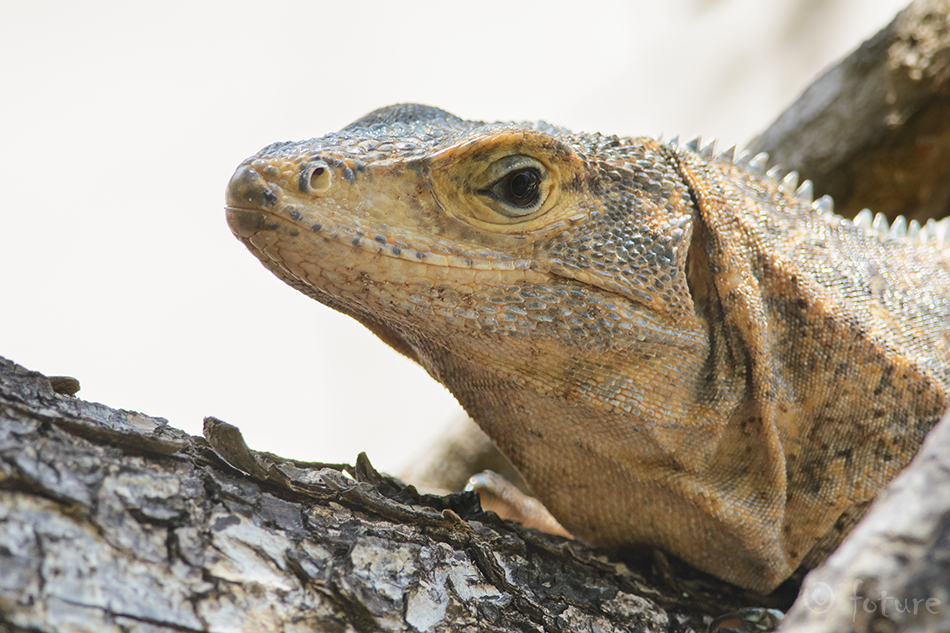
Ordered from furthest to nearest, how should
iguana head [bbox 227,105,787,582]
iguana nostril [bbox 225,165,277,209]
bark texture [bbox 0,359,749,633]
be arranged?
1. iguana head [bbox 227,105,787,582]
2. iguana nostril [bbox 225,165,277,209]
3. bark texture [bbox 0,359,749,633]

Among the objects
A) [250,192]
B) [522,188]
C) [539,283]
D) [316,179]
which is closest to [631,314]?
[539,283]

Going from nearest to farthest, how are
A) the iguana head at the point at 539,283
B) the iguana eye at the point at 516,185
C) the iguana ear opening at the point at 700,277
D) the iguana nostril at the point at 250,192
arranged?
1. the iguana nostril at the point at 250,192
2. the iguana head at the point at 539,283
3. the iguana eye at the point at 516,185
4. the iguana ear opening at the point at 700,277

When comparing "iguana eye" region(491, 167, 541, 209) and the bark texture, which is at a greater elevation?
"iguana eye" region(491, 167, 541, 209)

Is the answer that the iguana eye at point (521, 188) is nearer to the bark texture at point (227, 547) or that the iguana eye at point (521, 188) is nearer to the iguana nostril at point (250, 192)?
the iguana nostril at point (250, 192)

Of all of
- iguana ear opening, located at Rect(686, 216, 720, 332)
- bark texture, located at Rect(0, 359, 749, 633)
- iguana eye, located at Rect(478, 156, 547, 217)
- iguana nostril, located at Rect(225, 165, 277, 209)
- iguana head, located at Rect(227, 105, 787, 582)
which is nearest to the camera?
bark texture, located at Rect(0, 359, 749, 633)

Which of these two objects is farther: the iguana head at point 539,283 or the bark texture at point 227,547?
the iguana head at point 539,283

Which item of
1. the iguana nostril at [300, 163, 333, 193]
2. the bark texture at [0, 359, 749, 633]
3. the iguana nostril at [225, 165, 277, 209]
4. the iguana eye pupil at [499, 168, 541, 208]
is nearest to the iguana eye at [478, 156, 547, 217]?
the iguana eye pupil at [499, 168, 541, 208]

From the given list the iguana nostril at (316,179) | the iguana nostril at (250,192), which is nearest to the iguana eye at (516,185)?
the iguana nostril at (316,179)

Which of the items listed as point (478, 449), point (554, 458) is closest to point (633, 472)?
point (554, 458)

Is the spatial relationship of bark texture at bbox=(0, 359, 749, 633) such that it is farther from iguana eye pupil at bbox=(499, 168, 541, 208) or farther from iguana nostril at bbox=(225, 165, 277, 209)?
iguana eye pupil at bbox=(499, 168, 541, 208)
